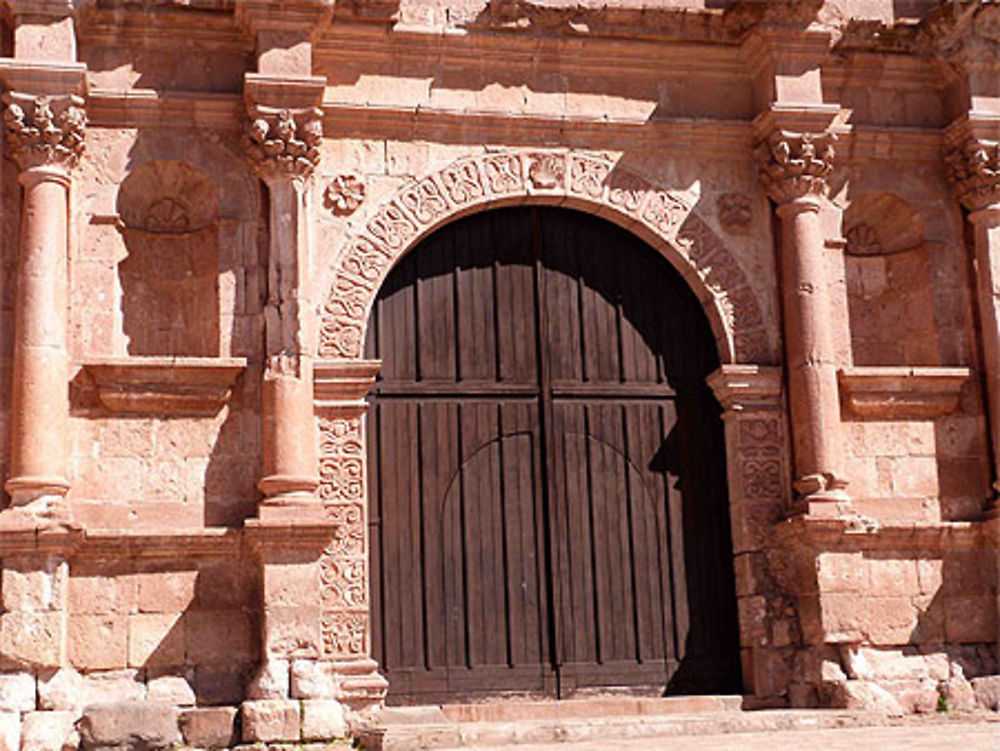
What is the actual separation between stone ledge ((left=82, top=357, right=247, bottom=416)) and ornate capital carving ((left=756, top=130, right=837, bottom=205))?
4.64 meters

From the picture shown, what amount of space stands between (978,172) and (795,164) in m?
1.67

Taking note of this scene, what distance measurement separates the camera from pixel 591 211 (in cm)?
1290

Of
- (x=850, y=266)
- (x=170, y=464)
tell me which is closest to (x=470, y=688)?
(x=170, y=464)

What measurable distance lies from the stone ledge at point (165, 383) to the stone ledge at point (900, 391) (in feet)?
16.3

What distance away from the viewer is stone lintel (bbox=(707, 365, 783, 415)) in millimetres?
12562

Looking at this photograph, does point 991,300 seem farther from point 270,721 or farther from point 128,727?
point 128,727

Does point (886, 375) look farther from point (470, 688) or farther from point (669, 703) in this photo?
point (470, 688)

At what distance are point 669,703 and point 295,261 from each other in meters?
4.40

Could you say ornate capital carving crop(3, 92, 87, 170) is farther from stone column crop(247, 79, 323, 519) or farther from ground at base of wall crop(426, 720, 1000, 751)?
ground at base of wall crop(426, 720, 1000, 751)

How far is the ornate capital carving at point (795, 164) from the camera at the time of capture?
1277cm

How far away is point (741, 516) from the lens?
491 inches

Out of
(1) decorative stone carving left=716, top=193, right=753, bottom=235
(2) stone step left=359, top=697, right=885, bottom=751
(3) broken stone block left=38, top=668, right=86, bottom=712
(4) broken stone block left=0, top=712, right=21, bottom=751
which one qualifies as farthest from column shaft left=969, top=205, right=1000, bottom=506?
(4) broken stone block left=0, top=712, right=21, bottom=751

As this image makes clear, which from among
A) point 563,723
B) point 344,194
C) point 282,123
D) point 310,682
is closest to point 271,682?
point 310,682

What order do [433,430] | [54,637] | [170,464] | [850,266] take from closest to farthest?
[54,637], [170,464], [433,430], [850,266]
